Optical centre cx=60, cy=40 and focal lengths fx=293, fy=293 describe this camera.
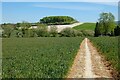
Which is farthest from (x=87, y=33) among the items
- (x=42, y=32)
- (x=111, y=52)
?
(x=111, y=52)

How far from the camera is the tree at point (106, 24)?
91488 mm

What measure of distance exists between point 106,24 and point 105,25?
2.92 feet

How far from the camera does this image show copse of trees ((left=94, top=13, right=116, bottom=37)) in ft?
293

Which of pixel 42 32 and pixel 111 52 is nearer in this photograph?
pixel 111 52

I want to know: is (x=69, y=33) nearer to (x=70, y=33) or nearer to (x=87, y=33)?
(x=70, y=33)

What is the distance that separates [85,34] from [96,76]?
2927 inches

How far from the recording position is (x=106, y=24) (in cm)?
9600

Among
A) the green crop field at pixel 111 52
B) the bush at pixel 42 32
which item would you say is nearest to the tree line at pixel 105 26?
the bush at pixel 42 32

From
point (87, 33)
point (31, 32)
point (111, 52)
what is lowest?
point (111, 52)

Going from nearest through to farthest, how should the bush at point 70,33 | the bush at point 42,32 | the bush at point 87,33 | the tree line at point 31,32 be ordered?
the tree line at point 31,32 < the bush at point 70,33 < the bush at point 42,32 < the bush at point 87,33

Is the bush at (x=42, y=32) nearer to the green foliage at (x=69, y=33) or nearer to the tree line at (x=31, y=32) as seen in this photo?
the tree line at (x=31, y=32)

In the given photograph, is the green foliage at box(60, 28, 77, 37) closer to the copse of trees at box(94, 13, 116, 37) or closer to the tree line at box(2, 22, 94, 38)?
the tree line at box(2, 22, 94, 38)

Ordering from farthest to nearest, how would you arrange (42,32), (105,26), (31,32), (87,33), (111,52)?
(105,26)
(87,33)
(42,32)
(31,32)
(111,52)

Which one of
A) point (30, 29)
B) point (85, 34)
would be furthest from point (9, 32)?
point (85, 34)
